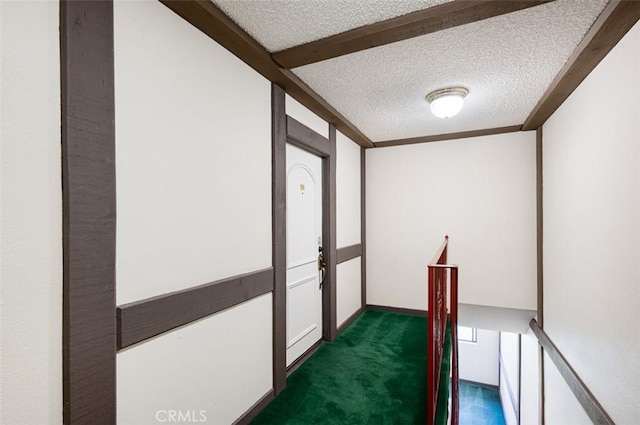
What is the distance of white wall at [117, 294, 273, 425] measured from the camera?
52.5 inches

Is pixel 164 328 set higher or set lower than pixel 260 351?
higher

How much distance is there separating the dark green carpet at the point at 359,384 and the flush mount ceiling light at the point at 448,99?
2.24 m

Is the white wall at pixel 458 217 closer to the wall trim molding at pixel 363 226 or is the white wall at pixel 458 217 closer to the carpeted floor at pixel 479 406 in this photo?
the wall trim molding at pixel 363 226

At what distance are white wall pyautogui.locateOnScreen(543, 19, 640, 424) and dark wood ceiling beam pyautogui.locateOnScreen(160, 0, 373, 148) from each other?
6.49ft

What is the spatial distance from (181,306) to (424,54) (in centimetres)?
210

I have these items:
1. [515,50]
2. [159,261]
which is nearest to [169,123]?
[159,261]

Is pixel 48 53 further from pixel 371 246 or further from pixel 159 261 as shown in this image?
pixel 371 246

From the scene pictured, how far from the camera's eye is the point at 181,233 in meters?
1.55

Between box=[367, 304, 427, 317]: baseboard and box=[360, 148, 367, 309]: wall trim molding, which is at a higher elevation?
box=[360, 148, 367, 309]: wall trim molding

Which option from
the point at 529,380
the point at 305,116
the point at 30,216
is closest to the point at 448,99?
the point at 305,116

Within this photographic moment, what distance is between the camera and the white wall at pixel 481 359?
7043mm

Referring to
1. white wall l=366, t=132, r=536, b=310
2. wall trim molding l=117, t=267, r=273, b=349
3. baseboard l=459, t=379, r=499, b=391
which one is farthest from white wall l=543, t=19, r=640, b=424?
baseboard l=459, t=379, r=499, b=391

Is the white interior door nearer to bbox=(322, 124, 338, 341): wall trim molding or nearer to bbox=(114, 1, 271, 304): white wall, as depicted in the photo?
bbox=(322, 124, 338, 341): wall trim molding

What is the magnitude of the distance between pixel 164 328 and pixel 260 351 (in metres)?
0.86
